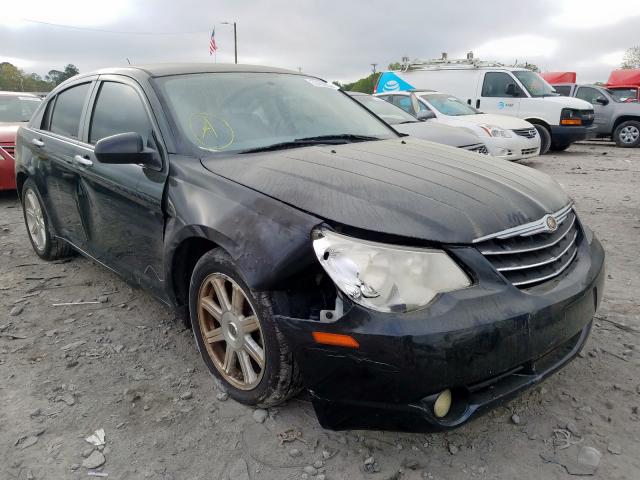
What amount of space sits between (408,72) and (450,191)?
515 inches

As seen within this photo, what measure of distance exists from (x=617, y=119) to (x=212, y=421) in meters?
14.6

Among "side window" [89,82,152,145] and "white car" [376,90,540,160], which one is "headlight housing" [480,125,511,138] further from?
"side window" [89,82,152,145]

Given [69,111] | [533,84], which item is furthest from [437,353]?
[533,84]

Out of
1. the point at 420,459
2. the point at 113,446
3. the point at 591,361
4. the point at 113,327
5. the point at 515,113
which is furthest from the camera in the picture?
the point at 515,113

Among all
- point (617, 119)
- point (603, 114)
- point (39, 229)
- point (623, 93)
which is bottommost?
point (39, 229)

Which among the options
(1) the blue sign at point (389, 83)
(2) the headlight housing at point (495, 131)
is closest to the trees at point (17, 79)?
(1) the blue sign at point (389, 83)

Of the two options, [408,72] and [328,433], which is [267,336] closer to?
[328,433]

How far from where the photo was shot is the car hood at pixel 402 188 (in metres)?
1.89

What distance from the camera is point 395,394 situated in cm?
178

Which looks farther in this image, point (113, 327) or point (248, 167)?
point (113, 327)

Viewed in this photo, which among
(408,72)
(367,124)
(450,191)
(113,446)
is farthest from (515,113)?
(113,446)

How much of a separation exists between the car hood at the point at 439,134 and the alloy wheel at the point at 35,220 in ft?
13.7

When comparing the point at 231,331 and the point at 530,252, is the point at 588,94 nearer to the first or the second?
the point at 530,252

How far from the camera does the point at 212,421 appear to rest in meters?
2.31
